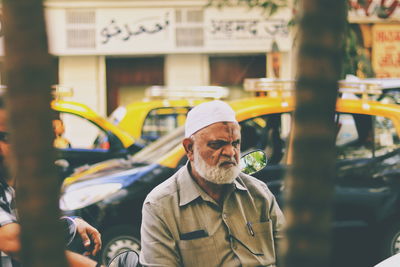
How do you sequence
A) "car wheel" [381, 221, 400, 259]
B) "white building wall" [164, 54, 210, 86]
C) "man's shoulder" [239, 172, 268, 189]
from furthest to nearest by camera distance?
"white building wall" [164, 54, 210, 86] < "car wheel" [381, 221, 400, 259] < "man's shoulder" [239, 172, 268, 189]

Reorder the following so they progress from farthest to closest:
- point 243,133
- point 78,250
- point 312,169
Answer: point 243,133
point 78,250
point 312,169

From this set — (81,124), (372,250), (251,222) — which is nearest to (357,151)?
(372,250)

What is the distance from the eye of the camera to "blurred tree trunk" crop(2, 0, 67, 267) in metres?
0.79

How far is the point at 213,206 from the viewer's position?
2848 millimetres

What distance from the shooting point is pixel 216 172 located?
2.87 metres

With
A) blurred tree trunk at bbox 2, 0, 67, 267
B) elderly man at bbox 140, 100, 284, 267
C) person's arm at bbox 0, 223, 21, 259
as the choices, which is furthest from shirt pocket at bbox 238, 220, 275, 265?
blurred tree trunk at bbox 2, 0, 67, 267

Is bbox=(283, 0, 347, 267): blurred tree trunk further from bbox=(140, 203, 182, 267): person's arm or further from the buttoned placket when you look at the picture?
the buttoned placket

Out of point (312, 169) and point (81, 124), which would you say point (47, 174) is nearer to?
point (312, 169)

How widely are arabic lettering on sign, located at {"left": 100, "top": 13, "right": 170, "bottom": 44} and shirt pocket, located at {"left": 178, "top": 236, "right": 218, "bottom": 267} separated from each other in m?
16.1

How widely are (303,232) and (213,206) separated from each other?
2041 millimetres

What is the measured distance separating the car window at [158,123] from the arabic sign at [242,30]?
8.64 metres

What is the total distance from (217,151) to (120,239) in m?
3.23

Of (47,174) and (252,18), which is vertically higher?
(252,18)

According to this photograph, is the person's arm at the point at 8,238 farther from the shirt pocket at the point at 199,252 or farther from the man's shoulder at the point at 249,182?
the man's shoulder at the point at 249,182
